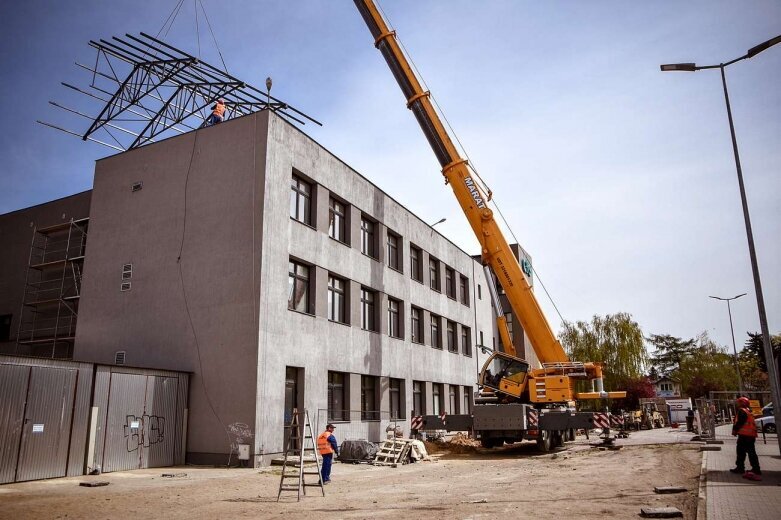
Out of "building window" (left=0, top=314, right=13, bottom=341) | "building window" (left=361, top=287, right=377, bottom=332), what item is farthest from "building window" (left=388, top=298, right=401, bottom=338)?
"building window" (left=0, top=314, right=13, bottom=341)

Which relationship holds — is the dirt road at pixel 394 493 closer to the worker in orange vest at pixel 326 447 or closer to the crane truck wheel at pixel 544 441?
the worker in orange vest at pixel 326 447

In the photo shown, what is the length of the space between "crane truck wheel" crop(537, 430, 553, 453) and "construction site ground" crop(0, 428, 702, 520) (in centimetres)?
224

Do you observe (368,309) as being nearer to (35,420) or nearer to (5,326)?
(35,420)

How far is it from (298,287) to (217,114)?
7595 millimetres

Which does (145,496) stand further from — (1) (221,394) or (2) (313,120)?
(2) (313,120)

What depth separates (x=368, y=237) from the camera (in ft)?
86.5

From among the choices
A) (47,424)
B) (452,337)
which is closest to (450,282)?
(452,337)

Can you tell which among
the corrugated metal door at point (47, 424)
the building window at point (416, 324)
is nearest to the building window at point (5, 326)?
the corrugated metal door at point (47, 424)

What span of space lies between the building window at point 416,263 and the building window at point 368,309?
4.72m

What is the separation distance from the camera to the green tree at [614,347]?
47406mm

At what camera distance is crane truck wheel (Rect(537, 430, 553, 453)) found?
2083cm

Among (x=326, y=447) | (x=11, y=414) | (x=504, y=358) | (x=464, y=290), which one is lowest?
(x=326, y=447)

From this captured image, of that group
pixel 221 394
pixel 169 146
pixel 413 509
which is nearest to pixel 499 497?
pixel 413 509

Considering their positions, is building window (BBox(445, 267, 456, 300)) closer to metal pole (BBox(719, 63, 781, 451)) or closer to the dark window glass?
the dark window glass
